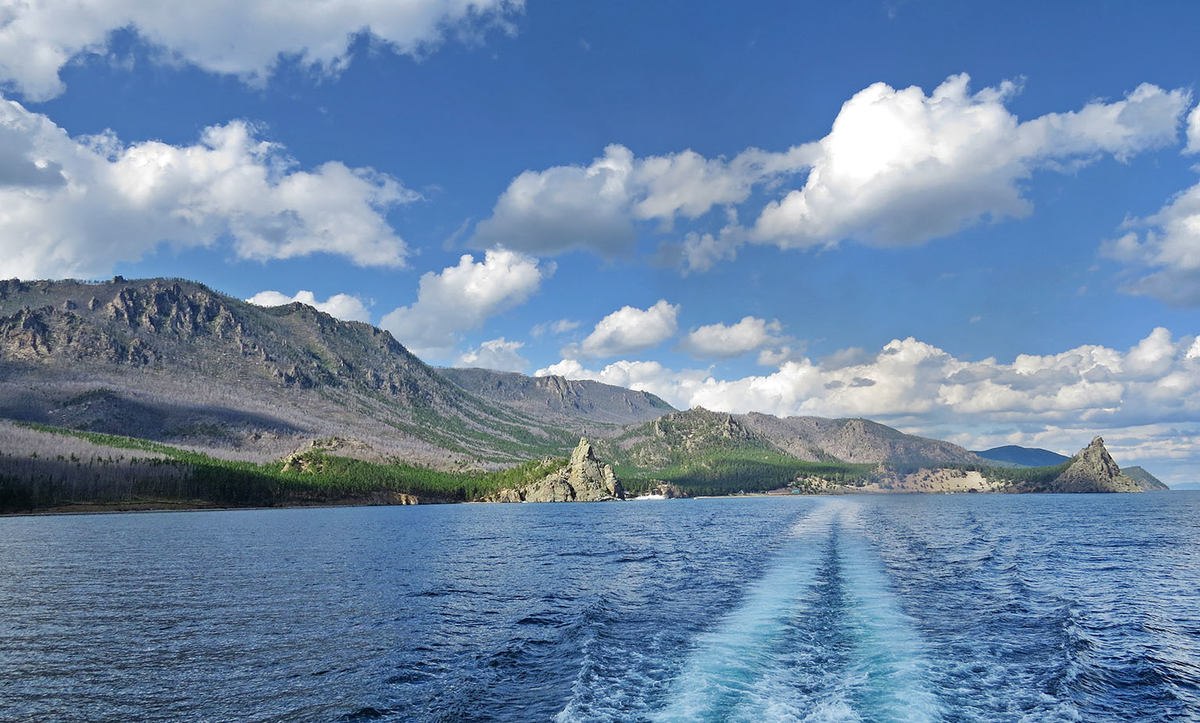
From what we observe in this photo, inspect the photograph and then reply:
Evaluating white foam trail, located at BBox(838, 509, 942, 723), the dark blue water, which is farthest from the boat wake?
the dark blue water

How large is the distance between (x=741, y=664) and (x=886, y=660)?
27.2 ft

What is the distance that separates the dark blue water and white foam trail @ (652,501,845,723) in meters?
0.19

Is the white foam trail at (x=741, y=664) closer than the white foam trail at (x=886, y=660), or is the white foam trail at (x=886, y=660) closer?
the white foam trail at (x=741, y=664)

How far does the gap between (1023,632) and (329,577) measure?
214ft

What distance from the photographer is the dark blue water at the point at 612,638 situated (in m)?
30.7

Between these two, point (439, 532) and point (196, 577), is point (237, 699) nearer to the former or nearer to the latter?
point (196, 577)

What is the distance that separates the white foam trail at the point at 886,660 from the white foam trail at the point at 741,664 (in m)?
4.23

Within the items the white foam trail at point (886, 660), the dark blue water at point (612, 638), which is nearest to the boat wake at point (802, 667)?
the white foam trail at point (886, 660)

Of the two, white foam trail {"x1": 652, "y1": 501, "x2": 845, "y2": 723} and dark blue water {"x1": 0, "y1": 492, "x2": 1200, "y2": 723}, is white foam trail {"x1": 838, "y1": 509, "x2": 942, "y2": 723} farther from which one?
white foam trail {"x1": 652, "y1": 501, "x2": 845, "y2": 723}

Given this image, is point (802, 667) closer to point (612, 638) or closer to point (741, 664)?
point (741, 664)

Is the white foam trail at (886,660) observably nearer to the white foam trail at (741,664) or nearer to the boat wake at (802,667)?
the boat wake at (802,667)

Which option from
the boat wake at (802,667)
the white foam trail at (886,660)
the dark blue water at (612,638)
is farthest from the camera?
the dark blue water at (612,638)

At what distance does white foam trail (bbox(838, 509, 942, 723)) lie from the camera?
29422 millimetres

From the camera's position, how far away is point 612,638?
4297 centimetres
